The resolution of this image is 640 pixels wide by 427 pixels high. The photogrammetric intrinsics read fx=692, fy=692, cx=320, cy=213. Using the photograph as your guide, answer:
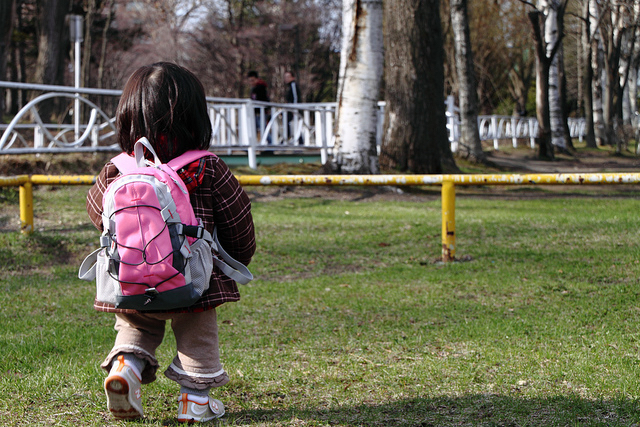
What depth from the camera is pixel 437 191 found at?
36.1 ft

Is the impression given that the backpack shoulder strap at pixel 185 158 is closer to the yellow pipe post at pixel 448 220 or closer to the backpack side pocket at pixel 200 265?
the backpack side pocket at pixel 200 265

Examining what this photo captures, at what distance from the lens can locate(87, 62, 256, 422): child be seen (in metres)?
2.43

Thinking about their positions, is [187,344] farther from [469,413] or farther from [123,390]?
[469,413]

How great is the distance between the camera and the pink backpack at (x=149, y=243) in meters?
2.21

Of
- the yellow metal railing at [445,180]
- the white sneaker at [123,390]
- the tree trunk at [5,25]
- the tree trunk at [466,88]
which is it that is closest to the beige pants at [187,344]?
the white sneaker at [123,390]

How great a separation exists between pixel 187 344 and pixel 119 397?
0.33m

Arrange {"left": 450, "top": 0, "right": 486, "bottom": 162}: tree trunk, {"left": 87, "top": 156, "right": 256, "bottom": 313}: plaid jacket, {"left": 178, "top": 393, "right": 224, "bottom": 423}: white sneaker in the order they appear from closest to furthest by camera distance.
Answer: {"left": 87, "top": 156, "right": 256, "bottom": 313}: plaid jacket < {"left": 178, "top": 393, "right": 224, "bottom": 423}: white sneaker < {"left": 450, "top": 0, "right": 486, "bottom": 162}: tree trunk

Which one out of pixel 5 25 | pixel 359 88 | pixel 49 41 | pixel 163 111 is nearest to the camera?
pixel 163 111

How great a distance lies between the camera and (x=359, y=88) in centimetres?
995

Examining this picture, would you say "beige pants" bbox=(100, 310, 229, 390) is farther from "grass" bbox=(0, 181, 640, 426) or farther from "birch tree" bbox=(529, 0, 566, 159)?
"birch tree" bbox=(529, 0, 566, 159)

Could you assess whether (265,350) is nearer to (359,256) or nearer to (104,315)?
(104,315)

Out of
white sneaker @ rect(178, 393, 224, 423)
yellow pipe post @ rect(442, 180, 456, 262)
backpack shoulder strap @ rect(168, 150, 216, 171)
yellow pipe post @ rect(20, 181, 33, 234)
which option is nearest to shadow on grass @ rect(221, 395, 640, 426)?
white sneaker @ rect(178, 393, 224, 423)

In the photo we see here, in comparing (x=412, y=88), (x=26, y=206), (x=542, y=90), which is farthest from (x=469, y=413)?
(x=542, y=90)

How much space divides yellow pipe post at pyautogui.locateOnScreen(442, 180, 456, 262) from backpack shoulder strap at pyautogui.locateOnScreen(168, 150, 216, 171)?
11.3 ft
